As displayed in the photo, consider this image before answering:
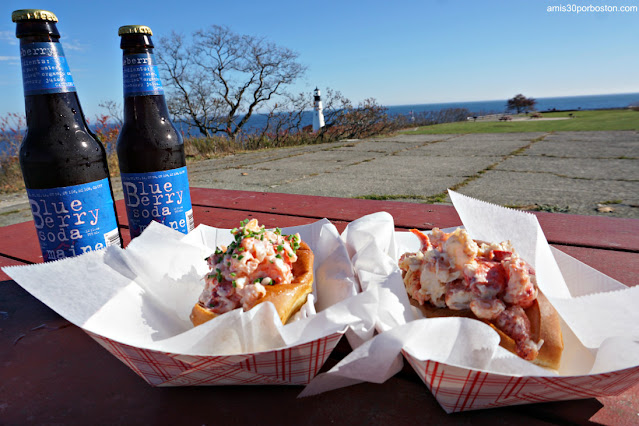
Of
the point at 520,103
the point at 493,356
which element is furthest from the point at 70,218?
the point at 520,103

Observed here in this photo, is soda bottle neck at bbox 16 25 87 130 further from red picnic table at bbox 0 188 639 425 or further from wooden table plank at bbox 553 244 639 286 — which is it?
wooden table plank at bbox 553 244 639 286

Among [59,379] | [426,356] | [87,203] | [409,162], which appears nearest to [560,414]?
[426,356]

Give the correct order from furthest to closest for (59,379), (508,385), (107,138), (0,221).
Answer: (107,138), (0,221), (59,379), (508,385)

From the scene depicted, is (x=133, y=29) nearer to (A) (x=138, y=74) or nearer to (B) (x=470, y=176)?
(A) (x=138, y=74)

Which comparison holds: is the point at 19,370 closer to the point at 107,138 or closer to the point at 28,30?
the point at 28,30

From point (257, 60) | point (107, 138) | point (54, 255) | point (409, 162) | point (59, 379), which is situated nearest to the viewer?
point (59, 379)
